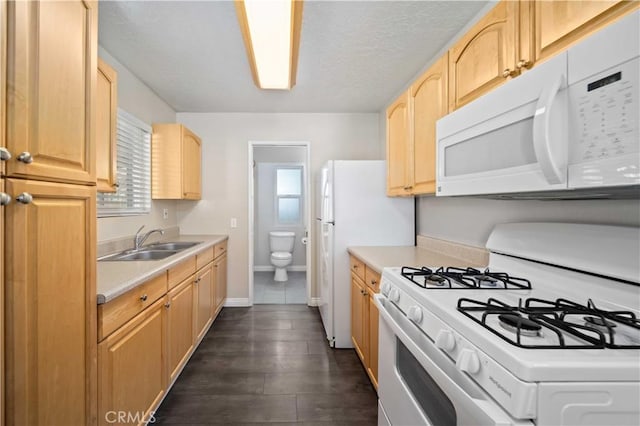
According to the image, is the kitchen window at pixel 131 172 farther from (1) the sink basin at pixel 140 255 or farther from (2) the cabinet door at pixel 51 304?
(2) the cabinet door at pixel 51 304

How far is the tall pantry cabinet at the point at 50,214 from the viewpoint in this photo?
2.89ft

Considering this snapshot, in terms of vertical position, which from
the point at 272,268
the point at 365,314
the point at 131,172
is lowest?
the point at 272,268

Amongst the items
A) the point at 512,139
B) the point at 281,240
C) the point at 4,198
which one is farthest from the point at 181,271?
the point at 281,240

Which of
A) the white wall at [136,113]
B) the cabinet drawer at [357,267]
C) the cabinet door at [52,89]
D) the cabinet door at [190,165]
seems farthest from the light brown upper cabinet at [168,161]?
the cabinet door at [52,89]

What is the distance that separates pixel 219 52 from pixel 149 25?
0.48 metres

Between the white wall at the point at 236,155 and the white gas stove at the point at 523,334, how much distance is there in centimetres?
265

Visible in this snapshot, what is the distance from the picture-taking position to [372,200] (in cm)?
271

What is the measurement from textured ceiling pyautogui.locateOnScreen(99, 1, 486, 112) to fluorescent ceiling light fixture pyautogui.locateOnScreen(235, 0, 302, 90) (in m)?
0.23

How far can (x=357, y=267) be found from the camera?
2.43 metres

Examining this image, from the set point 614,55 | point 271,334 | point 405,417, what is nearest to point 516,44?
point 614,55

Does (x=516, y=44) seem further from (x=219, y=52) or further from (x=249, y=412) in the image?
(x=249, y=412)

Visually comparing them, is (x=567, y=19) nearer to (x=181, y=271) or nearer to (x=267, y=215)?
(x=181, y=271)

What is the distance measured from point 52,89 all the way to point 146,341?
123 centimetres

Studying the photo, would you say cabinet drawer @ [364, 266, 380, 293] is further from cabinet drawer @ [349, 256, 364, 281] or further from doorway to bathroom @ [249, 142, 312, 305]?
doorway to bathroom @ [249, 142, 312, 305]
